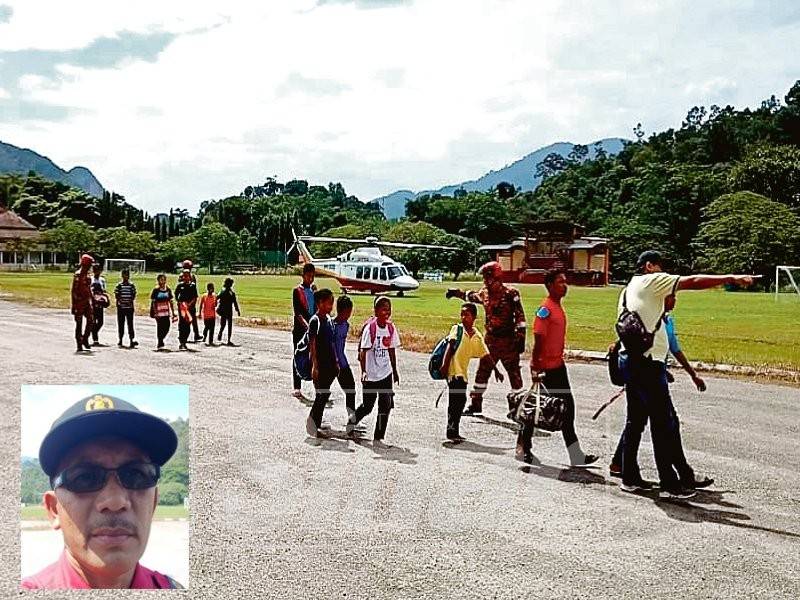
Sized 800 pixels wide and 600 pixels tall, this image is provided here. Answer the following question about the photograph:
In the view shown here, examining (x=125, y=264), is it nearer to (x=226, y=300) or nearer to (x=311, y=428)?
(x=226, y=300)

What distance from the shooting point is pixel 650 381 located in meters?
6.73

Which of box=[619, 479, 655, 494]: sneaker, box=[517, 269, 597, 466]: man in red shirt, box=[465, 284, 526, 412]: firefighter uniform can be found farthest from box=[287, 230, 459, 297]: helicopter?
box=[619, 479, 655, 494]: sneaker

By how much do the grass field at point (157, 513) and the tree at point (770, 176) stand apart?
2485cm

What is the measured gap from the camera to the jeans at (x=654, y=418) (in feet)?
22.0

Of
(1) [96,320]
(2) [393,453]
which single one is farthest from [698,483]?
(1) [96,320]

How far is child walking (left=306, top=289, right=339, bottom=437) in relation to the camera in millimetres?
8477

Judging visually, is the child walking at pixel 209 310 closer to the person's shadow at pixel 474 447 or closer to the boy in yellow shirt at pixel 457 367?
the boy in yellow shirt at pixel 457 367

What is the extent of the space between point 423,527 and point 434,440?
287 cm

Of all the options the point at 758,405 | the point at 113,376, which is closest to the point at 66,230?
the point at 113,376

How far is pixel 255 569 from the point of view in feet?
16.4

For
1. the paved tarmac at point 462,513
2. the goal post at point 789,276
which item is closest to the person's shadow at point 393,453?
the paved tarmac at point 462,513

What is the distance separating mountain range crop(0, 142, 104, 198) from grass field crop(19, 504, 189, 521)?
650 inches

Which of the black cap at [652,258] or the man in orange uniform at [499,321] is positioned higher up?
the black cap at [652,258]

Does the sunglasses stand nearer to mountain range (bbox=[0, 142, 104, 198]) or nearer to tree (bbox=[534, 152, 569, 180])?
mountain range (bbox=[0, 142, 104, 198])
